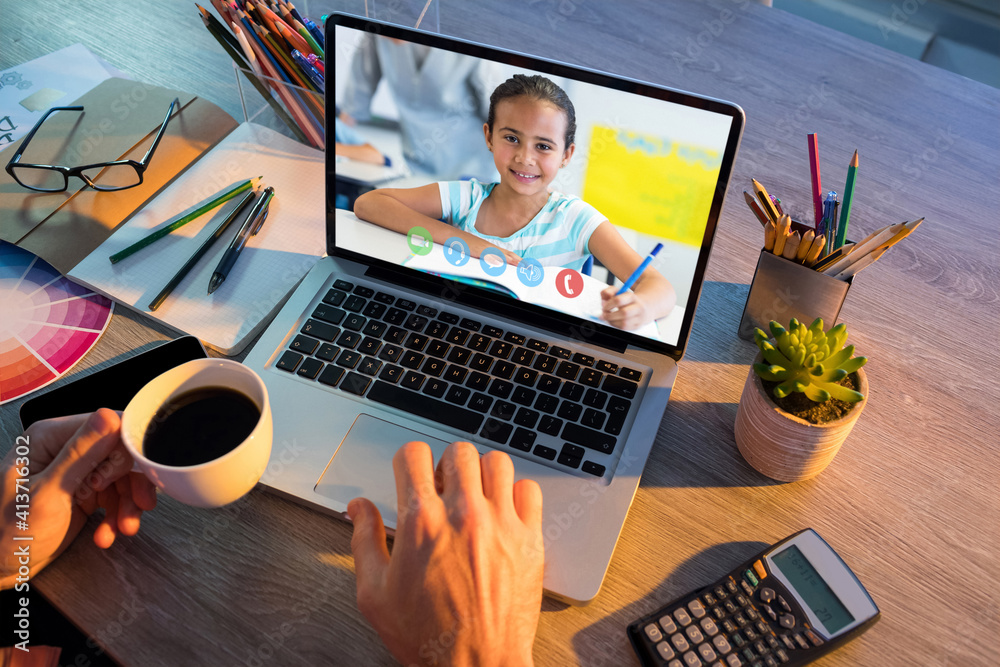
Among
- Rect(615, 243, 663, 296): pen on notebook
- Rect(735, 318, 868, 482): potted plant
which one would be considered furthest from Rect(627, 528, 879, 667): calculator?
Rect(615, 243, 663, 296): pen on notebook

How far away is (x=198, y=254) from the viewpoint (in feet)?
3.16

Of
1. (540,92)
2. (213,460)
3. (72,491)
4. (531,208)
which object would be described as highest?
(540,92)

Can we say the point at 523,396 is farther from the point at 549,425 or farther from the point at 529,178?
the point at 529,178

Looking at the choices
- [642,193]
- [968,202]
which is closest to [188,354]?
[642,193]

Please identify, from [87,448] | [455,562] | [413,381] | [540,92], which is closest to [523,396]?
[413,381]

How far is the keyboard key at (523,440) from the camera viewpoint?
777mm

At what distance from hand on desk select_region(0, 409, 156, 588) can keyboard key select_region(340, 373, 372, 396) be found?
225mm

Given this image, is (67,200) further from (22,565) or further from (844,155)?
(844,155)

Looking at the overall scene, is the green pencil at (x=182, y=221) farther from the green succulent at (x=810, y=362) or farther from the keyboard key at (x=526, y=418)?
the green succulent at (x=810, y=362)

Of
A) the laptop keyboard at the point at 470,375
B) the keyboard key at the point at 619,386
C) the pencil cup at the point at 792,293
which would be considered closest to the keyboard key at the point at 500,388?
the laptop keyboard at the point at 470,375

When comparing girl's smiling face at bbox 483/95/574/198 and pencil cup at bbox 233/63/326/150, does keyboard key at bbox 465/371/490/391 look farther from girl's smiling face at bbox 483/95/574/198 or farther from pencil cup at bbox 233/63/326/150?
pencil cup at bbox 233/63/326/150

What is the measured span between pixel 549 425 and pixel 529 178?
0.28 metres

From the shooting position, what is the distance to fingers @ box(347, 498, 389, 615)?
633mm

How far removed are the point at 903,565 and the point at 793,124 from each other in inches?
29.4
